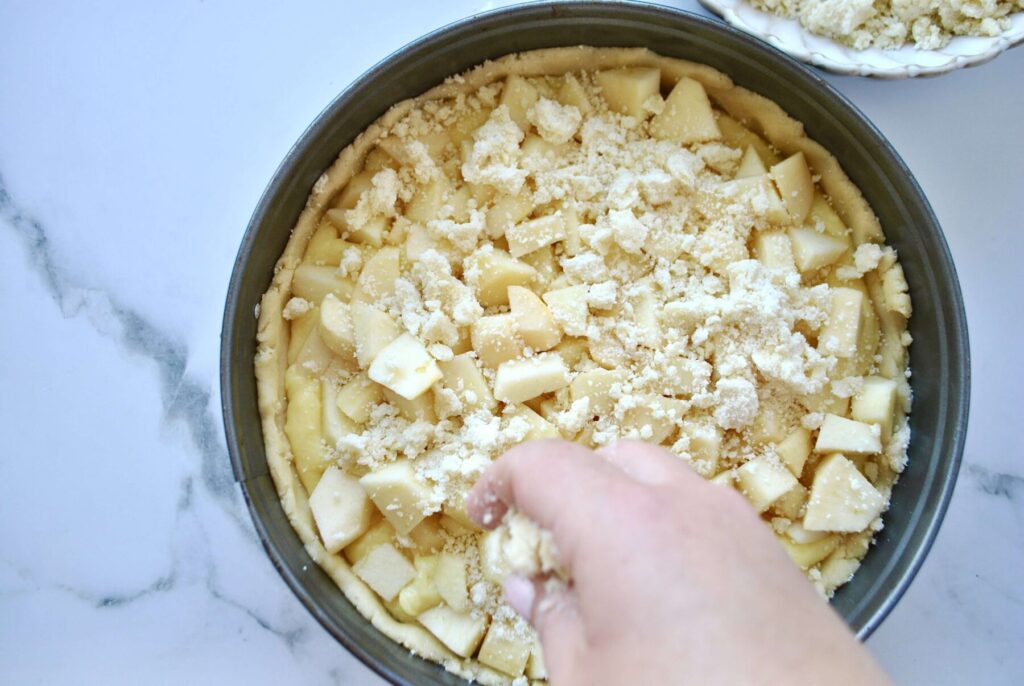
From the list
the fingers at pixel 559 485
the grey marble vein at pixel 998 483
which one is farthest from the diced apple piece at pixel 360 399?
the grey marble vein at pixel 998 483

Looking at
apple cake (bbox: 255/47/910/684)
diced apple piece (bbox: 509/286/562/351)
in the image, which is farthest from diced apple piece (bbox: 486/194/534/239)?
diced apple piece (bbox: 509/286/562/351)

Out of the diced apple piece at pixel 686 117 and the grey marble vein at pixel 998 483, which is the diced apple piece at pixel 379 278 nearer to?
the diced apple piece at pixel 686 117

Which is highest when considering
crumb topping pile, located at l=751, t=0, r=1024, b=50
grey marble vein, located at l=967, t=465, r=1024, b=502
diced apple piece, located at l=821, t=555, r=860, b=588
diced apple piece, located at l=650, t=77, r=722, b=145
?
crumb topping pile, located at l=751, t=0, r=1024, b=50

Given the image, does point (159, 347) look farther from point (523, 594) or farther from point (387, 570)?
point (523, 594)

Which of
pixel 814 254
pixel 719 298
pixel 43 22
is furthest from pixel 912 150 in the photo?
pixel 43 22

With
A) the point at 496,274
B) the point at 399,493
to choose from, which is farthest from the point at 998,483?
the point at 399,493

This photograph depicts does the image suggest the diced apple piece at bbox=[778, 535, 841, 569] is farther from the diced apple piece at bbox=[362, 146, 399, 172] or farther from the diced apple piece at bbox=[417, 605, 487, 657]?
the diced apple piece at bbox=[362, 146, 399, 172]

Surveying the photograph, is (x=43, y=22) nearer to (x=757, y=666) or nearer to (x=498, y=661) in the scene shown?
(x=498, y=661)
